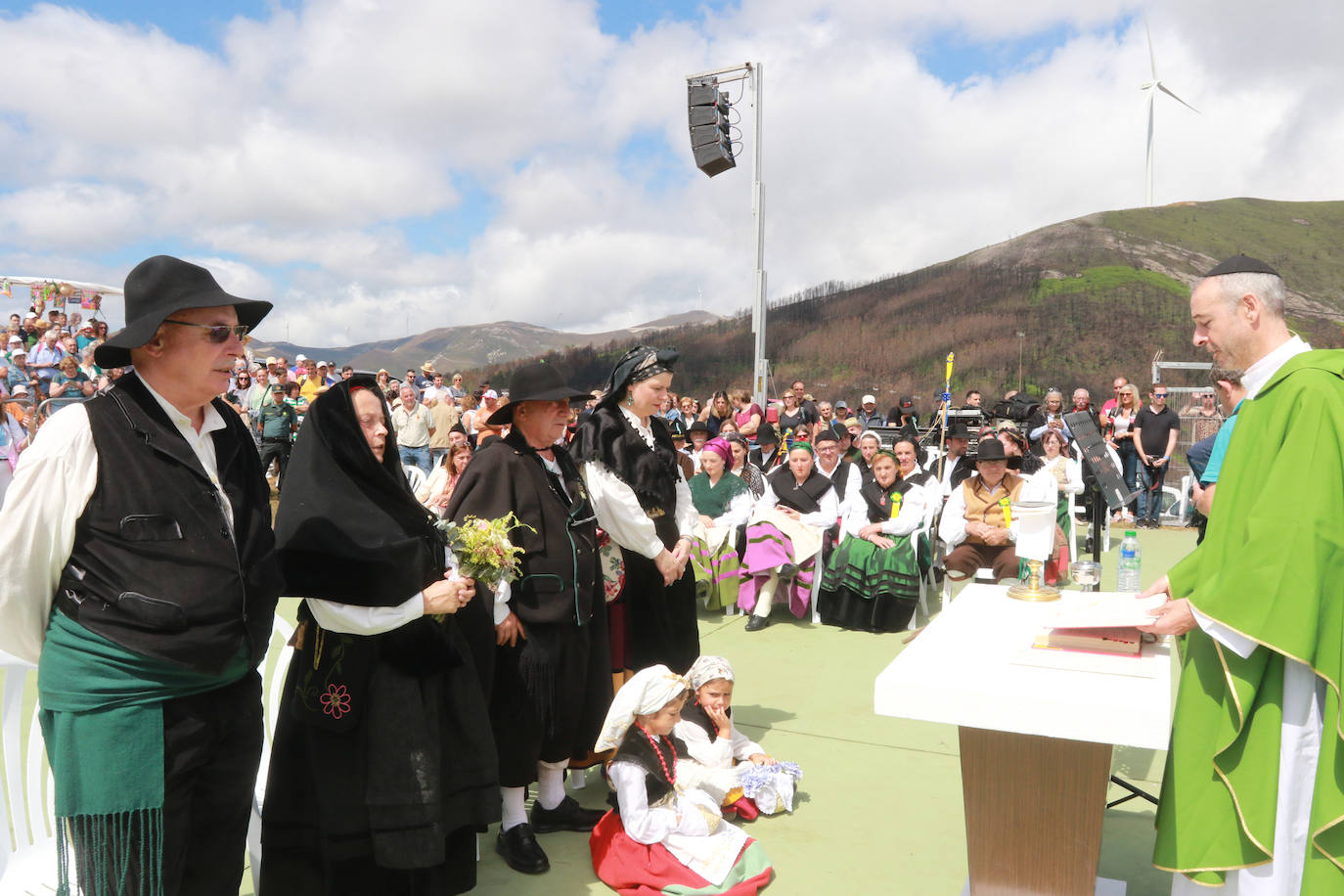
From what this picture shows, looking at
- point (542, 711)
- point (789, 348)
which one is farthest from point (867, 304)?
point (542, 711)

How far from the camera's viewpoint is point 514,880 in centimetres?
323

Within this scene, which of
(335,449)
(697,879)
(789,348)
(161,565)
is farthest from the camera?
(789,348)

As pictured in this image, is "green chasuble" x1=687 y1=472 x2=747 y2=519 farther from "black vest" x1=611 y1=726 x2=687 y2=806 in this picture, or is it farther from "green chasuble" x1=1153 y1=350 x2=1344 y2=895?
"green chasuble" x1=1153 y1=350 x2=1344 y2=895

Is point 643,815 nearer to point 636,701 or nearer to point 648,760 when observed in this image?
point 648,760

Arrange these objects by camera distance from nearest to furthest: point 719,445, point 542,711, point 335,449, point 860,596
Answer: point 335,449
point 542,711
point 860,596
point 719,445

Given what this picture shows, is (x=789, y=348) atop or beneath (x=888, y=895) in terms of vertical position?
atop

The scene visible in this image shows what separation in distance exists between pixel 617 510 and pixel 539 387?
0.73m

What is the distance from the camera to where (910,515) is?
6.98m

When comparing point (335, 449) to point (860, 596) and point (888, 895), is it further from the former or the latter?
point (860, 596)

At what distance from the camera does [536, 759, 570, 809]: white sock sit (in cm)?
359

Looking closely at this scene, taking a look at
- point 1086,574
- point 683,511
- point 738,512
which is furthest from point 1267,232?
point 1086,574

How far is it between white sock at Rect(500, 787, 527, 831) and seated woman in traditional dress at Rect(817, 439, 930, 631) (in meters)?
3.99

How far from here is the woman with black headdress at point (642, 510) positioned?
12.5 feet

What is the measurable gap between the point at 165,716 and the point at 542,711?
1.57m
